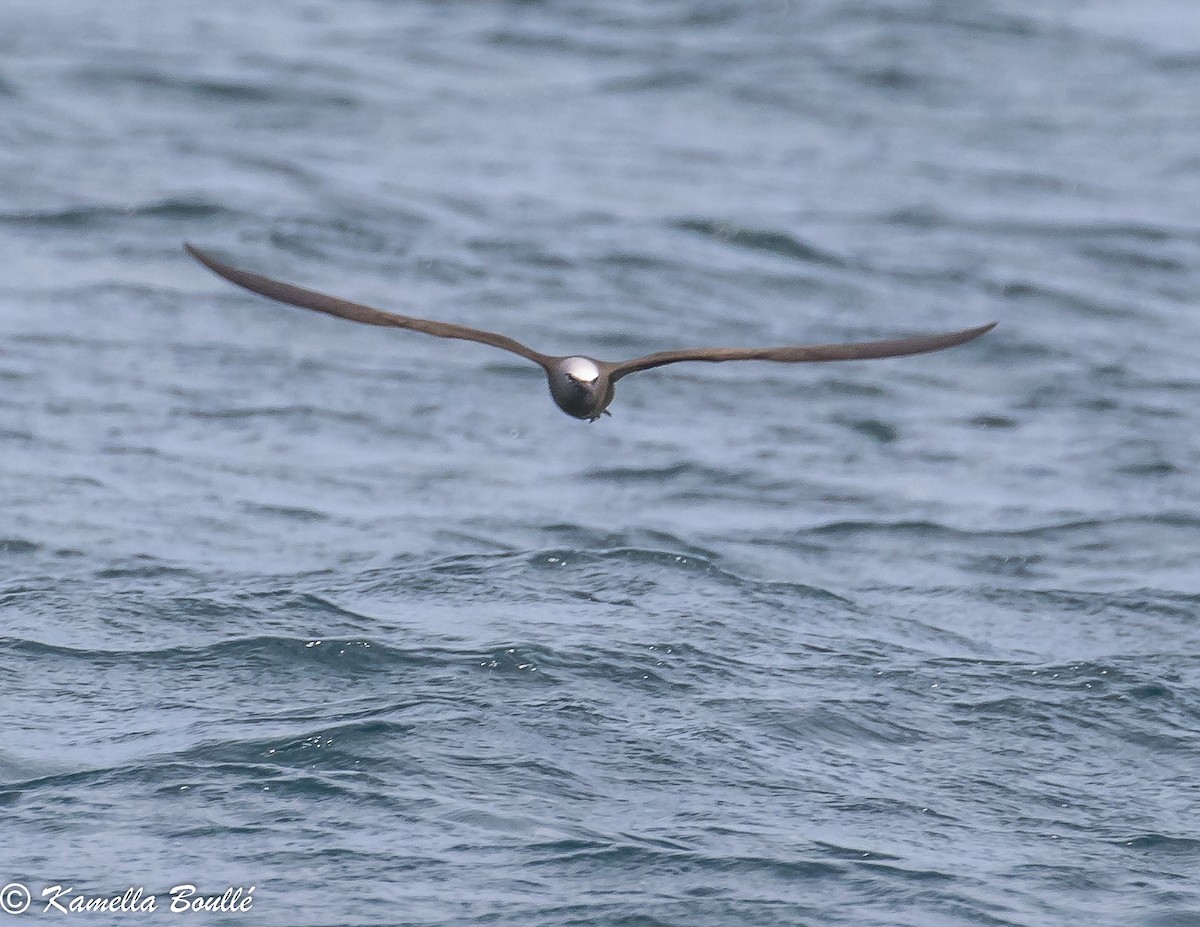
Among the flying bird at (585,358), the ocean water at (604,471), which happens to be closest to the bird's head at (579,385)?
the flying bird at (585,358)

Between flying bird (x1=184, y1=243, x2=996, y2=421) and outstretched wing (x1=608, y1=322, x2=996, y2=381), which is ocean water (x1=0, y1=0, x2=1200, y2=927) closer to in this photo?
flying bird (x1=184, y1=243, x2=996, y2=421)

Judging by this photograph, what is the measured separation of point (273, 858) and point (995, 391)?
24.9ft

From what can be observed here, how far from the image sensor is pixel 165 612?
359 inches

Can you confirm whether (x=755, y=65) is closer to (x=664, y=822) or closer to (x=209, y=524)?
(x=209, y=524)

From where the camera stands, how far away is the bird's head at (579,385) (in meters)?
6.29

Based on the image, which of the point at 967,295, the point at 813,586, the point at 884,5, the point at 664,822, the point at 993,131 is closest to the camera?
the point at 664,822

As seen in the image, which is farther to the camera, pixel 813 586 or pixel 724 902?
pixel 813 586

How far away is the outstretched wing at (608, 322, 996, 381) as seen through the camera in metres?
6.09

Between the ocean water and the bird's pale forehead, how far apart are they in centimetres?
173

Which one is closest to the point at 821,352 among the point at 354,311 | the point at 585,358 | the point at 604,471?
the point at 585,358

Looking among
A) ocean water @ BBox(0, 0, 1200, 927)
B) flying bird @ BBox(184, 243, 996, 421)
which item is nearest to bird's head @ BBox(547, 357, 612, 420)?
flying bird @ BBox(184, 243, 996, 421)

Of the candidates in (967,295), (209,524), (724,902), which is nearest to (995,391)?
(967,295)

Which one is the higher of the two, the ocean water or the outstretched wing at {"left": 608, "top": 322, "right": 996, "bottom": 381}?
the outstretched wing at {"left": 608, "top": 322, "right": 996, "bottom": 381}

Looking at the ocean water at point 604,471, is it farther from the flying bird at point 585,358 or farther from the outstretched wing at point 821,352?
the outstretched wing at point 821,352
